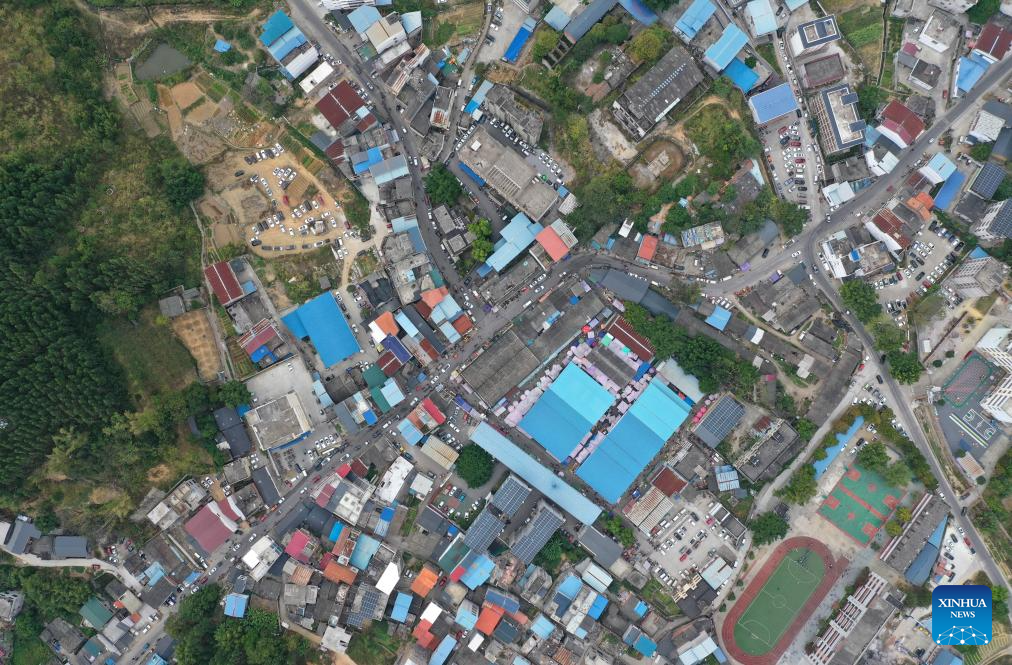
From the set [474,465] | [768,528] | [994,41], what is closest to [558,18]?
[994,41]

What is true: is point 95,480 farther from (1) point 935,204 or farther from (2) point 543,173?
(1) point 935,204

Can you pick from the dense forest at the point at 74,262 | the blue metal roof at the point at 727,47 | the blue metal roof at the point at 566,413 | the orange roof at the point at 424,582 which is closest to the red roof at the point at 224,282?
the dense forest at the point at 74,262

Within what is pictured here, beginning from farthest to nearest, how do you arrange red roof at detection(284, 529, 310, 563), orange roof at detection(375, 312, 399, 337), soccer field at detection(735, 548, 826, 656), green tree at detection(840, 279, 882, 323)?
orange roof at detection(375, 312, 399, 337), soccer field at detection(735, 548, 826, 656), red roof at detection(284, 529, 310, 563), green tree at detection(840, 279, 882, 323)

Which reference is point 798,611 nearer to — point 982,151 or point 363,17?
point 982,151

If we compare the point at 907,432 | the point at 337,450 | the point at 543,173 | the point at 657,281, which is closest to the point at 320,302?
the point at 337,450

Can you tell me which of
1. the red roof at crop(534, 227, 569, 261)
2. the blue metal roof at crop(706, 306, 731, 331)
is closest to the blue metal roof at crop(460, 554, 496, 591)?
the red roof at crop(534, 227, 569, 261)

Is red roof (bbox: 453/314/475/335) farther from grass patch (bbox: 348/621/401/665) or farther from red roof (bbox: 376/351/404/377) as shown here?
grass patch (bbox: 348/621/401/665)
